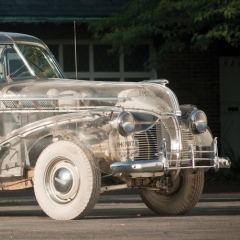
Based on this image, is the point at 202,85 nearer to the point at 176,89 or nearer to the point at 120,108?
the point at 176,89

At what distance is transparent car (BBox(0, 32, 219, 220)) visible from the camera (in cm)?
1015

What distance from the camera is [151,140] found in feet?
34.2

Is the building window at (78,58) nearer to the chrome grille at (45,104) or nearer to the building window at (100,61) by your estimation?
the building window at (100,61)

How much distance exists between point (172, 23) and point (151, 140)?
8.03m

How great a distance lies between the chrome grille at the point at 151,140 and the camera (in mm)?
10336

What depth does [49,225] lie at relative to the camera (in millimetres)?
9680

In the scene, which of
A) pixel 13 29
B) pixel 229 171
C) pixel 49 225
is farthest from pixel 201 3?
pixel 49 225

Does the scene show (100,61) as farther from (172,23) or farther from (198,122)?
(198,122)

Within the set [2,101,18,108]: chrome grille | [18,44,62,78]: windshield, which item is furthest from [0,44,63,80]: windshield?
[2,101,18,108]: chrome grille

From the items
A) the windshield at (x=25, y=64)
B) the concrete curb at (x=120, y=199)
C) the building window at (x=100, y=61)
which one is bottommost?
the concrete curb at (x=120, y=199)

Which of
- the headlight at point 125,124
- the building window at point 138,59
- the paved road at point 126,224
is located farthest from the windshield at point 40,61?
the building window at point 138,59

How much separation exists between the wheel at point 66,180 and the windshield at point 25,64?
4.86 feet

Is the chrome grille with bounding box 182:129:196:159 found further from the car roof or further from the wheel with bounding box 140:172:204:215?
the car roof

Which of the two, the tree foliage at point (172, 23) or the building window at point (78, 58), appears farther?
the building window at point (78, 58)
